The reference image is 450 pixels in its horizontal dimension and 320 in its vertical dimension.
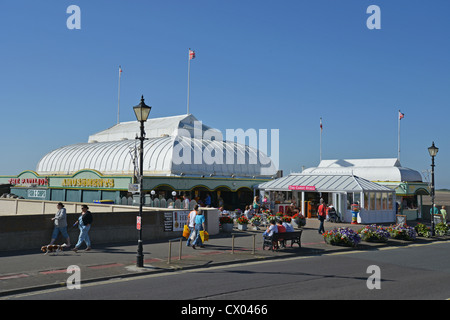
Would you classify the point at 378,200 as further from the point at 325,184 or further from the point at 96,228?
the point at 96,228

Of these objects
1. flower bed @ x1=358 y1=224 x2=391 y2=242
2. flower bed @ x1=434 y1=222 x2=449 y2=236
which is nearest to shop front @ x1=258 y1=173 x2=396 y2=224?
flower bed @ x1=434 y1=222 x2=449 y2=236

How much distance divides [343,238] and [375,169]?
2590cm

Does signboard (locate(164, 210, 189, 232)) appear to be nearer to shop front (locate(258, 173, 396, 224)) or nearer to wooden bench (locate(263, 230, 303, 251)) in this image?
wooden bench (locate(263, 230, 303, 251))

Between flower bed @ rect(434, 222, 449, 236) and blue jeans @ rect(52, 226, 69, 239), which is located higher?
blue jeans @ rect(52, 226, 69, 239)

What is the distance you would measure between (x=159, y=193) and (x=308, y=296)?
94.7 feet

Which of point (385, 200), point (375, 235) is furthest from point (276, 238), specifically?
point (385, 200)

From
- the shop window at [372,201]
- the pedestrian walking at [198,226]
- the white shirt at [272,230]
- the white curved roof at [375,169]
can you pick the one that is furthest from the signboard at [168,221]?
the white curved roof at [375,169]

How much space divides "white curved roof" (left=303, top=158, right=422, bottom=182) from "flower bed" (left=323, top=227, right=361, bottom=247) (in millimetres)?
19026

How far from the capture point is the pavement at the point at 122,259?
13281mm

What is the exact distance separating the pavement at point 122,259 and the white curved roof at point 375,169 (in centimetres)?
2054

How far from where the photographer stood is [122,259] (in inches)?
666

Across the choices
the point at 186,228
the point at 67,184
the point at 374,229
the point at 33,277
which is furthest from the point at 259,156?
the point at 33,277

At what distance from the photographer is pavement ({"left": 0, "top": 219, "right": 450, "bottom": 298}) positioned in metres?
13.3

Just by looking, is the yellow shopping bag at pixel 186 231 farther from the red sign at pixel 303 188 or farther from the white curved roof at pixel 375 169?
the white curved roof at pixel 375 169
